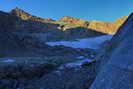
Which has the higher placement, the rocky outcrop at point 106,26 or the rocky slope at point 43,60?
the rocky outcrop at point 106,26

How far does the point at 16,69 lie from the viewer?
924 cm

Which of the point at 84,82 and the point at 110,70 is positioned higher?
the point at 110,70

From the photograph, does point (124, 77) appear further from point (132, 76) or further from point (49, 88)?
point (49, 88)

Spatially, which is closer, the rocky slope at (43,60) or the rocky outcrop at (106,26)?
the rocky slope at (43,60)

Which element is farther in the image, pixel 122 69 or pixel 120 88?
pixel 122 69

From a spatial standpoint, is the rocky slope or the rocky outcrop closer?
the rocky slope

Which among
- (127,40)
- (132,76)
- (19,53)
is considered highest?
(127,40)

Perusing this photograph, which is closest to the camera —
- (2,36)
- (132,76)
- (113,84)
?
(132,76)

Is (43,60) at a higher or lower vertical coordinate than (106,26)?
lower

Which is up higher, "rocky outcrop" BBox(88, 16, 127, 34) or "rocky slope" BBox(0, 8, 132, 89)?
"rocky outcrop" BBox(88, 16, 127, 34)

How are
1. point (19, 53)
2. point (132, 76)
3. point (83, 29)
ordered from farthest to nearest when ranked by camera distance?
point (83, 29), point (19, 53), point (132, 76)

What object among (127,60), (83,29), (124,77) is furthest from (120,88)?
(83,29)

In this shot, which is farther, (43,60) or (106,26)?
(106,26)

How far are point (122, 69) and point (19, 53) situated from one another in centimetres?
1944
